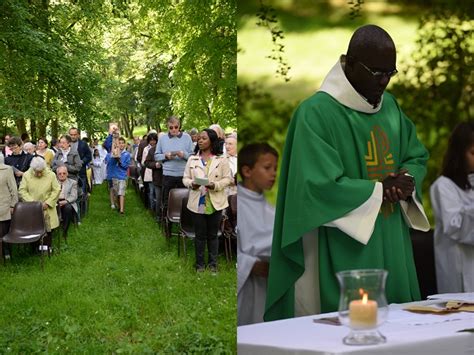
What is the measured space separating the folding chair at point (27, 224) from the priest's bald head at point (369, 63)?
2.20m

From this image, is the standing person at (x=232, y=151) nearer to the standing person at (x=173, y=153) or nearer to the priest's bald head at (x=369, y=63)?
the standing person at (x=173, y=153)

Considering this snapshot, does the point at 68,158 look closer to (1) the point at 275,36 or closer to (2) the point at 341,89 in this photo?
(1) the point at 275,36

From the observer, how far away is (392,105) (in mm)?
3752

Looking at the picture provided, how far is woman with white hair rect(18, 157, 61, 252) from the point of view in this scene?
4.86 m

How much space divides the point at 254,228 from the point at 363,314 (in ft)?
2.80

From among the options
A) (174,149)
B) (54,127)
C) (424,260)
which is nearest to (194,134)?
(174,149)

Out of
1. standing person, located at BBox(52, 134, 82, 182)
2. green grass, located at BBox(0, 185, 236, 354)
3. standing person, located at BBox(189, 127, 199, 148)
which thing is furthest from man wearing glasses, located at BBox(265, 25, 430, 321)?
standing person, located at BBox(52, 134, 82, 182)

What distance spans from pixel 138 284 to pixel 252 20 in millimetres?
2087

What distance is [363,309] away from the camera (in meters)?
2.80

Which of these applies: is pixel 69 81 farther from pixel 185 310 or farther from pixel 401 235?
pixel 401 235

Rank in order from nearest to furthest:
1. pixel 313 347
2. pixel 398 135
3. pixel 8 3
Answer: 1. pixel 313 347
2. pixel 398 135
3. pixel 8 3

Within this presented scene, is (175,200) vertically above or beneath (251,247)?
above

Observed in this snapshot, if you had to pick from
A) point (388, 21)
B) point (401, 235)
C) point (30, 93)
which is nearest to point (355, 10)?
point (388, 21)

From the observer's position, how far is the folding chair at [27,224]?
4949 millimetres
